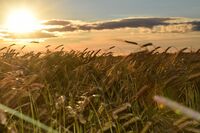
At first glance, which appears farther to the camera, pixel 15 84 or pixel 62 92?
pixel 62 92

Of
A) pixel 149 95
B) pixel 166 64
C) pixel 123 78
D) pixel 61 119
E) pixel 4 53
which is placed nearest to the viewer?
pixel 61 119

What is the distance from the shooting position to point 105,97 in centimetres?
569

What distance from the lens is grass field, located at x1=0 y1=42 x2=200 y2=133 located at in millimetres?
3529

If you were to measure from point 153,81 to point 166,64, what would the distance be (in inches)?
47.0

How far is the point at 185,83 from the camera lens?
5871 mm

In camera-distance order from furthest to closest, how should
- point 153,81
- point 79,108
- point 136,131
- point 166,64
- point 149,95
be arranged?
point 166,64 < point 153,81 < point 149,95 < point 136,131 < point 79,108

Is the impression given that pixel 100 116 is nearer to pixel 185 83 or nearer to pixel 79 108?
pixel 79 108


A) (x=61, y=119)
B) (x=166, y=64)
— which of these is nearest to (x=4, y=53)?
(x=166, y=64)

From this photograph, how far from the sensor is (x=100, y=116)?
400 centimetres

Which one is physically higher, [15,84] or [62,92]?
[15,84]

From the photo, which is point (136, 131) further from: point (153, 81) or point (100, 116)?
point (153, 81)

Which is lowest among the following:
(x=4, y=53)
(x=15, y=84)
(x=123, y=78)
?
(x=4, y=53)

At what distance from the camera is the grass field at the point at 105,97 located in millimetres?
3529

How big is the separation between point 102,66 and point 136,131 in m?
4.09
